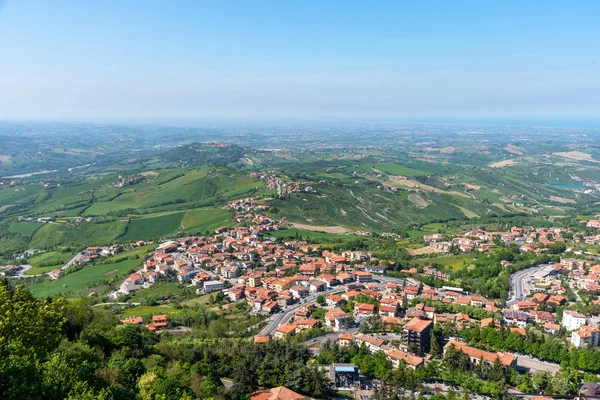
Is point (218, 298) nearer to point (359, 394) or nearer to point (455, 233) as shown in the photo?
point (359, 394)

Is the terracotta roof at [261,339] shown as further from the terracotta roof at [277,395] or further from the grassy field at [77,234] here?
the grassy field at [77,234]

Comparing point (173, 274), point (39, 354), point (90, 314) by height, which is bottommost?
point (173, 274)

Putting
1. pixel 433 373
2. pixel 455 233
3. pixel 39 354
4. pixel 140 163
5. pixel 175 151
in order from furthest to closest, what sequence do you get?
pixel 175 151, pixel 140 163, pixel 455 233, pixel 433 373, pixel 39 354

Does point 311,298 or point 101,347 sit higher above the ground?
point 101,347

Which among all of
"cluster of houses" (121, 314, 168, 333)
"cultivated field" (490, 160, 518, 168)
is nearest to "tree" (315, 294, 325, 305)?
"cluster of houses" (121, 314, 168, 333)

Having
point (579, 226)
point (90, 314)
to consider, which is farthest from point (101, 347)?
point (579, 226)

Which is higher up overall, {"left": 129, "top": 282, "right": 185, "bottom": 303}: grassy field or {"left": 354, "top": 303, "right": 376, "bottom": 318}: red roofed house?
{"left": 354, "top": 303, "right": 376, "bottom": 318}: red roofed house

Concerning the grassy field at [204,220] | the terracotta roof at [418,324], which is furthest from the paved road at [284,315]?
the grassy field at [204,220]

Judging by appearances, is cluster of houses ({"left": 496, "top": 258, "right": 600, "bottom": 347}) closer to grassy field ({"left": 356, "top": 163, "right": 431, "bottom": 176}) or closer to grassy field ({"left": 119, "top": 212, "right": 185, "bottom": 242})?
grassy field ({"left": 119, "top": 212, "right": 185, "bottom": 242})
